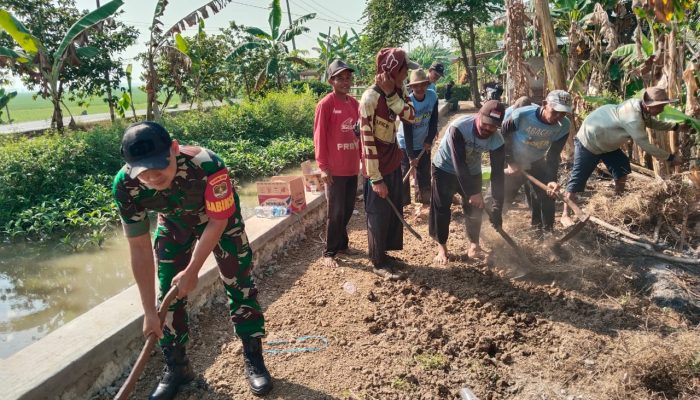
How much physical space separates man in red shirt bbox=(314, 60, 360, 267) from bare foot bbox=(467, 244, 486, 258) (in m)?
1.17

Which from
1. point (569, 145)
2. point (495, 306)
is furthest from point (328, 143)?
point (569, 145)

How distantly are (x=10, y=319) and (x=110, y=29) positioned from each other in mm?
10270

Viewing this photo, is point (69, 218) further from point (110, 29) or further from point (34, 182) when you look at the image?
point (110, 29)

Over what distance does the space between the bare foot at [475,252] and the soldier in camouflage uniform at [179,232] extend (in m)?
2.24

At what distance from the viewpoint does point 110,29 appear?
11.9 meters

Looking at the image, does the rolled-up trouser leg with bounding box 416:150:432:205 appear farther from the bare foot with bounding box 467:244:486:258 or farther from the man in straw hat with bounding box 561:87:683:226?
the man in straw hat with bounding box 561:87:683:226

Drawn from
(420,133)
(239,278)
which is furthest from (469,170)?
(239,278)

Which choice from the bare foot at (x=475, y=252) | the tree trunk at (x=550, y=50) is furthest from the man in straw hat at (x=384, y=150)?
the tree trunk at (x=550, y=50)

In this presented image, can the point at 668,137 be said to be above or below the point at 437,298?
above

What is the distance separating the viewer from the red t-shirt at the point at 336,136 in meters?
3.85

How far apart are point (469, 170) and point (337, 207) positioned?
3.77ft

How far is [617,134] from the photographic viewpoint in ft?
13.5

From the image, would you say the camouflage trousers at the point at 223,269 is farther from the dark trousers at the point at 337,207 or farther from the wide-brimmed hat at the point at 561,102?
the wide-brimmed hat at the point at 561,102

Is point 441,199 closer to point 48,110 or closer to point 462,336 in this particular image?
point 462,336
